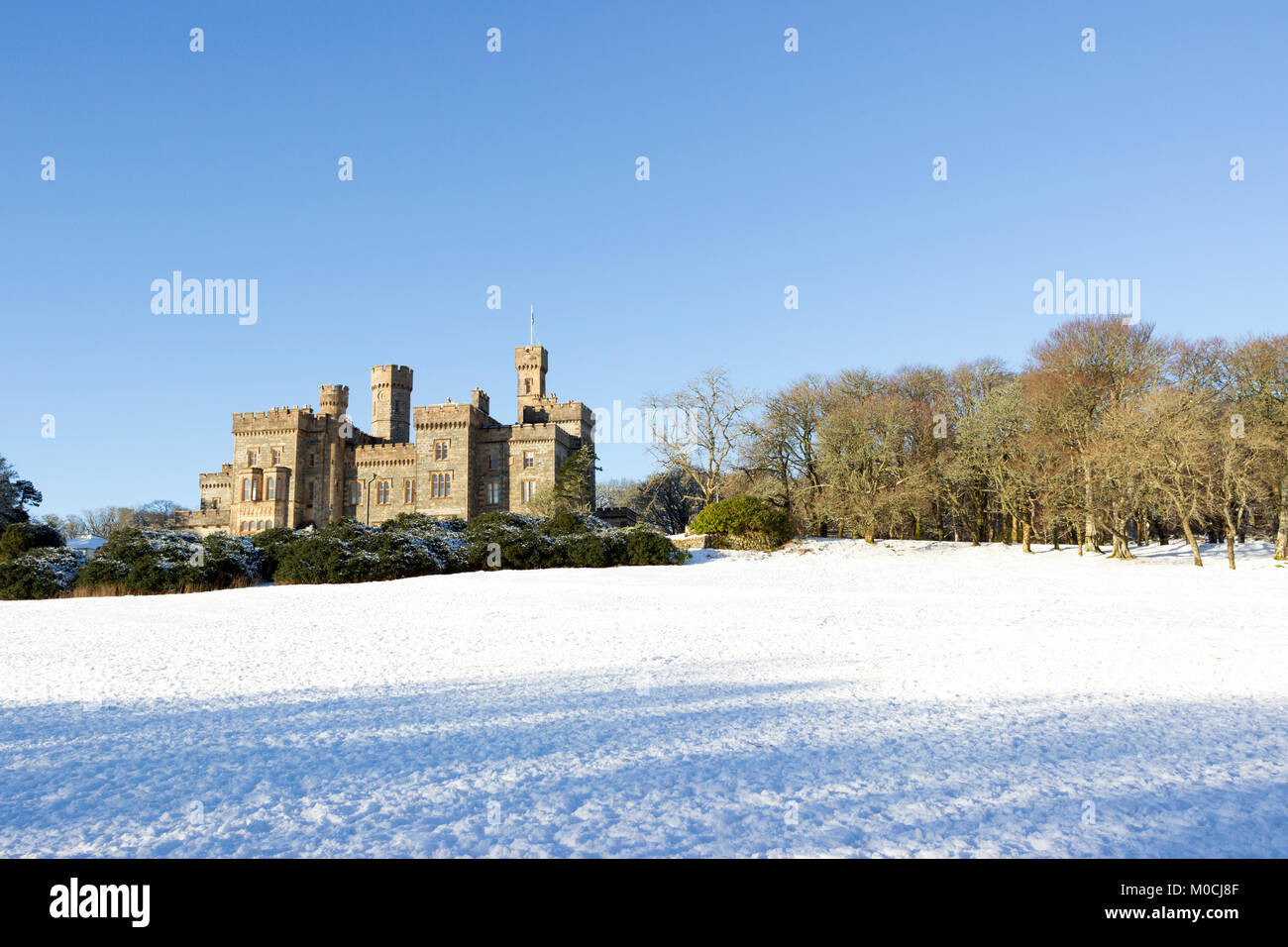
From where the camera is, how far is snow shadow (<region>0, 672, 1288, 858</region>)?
3.37 m

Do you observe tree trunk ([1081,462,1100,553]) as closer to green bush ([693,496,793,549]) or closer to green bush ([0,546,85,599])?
green bush ([693,496,793,549])

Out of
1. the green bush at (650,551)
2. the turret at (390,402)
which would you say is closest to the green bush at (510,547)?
the green bush at (650,551)

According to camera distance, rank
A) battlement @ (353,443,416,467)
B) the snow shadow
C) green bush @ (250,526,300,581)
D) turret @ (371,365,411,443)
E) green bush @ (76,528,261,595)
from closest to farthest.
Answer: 1. the snow shadow
2. green bush @ (76,528,261,595)
3. green bush @ (250,526,300,581)
4. battlement @ (353,443,416,467)
5. turret @ (371,365,411,443)

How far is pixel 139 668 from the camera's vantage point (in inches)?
303

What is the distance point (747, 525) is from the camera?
91.7 ft

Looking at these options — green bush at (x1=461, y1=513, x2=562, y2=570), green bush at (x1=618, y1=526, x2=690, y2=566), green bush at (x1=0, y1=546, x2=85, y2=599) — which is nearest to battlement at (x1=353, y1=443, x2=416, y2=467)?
green bush at (x1=461, y1=513, x2=562, y2=570)

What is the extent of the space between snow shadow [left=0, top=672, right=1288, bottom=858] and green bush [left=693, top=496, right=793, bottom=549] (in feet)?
71.5

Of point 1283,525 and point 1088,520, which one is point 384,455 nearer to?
point 1088,520

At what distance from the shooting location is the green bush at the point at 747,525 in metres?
27.8

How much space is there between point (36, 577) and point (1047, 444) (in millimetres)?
29436

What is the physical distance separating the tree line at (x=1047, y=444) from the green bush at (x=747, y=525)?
3313mm

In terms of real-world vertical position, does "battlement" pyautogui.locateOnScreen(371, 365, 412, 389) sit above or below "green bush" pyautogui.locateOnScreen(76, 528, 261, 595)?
above

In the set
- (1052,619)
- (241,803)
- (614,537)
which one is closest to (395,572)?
(614,537)
